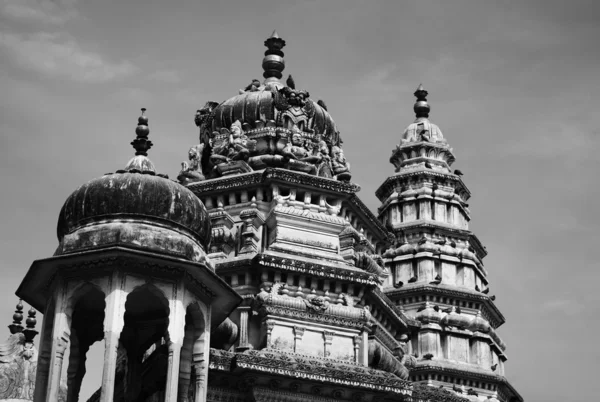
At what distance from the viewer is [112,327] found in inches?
965

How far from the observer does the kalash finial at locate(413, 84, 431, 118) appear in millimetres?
65500

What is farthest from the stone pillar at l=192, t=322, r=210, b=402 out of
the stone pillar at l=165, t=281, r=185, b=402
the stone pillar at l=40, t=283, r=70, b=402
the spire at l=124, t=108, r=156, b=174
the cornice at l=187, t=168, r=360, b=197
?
the cornice at l=187, t=168, r=360, b=197

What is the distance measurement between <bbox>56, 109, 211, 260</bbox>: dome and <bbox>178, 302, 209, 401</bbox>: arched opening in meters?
1.47

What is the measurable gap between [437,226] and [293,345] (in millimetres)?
26948

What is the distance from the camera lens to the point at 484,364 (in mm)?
57812

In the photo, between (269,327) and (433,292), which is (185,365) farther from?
(433,292)

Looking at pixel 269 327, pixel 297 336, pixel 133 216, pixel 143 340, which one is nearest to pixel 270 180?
pixel 269 327

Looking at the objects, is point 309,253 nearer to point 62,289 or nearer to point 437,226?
point 62,289

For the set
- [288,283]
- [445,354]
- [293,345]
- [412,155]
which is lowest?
[293,345]

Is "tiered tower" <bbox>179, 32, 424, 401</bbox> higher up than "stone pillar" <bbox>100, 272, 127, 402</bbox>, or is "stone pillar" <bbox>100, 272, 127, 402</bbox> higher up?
"tiered tower" <bbox>179, 32, 424, 401</bbox>

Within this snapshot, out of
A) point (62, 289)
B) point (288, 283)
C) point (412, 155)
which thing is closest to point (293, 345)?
point (288, 283)

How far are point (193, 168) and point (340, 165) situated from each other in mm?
5691

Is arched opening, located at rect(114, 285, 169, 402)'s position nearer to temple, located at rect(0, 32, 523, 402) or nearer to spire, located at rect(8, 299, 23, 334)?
temple, located at rect(0, 32, 523, 402)

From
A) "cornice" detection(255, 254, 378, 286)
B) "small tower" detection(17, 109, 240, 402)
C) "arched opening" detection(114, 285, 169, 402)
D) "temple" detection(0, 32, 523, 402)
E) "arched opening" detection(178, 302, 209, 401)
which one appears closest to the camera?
"small tower" detection(17, 109, 240, 402)
